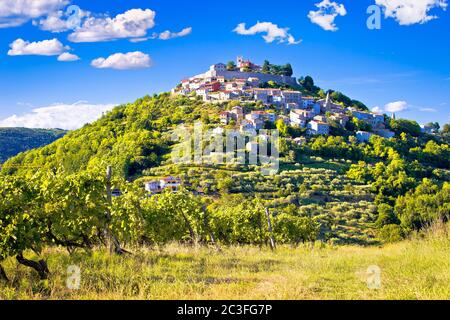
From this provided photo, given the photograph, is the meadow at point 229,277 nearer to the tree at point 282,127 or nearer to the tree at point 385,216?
the tree at point 385,216

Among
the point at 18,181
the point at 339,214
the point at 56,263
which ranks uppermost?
the point at 18,181

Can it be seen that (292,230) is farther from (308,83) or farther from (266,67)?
(308,83)

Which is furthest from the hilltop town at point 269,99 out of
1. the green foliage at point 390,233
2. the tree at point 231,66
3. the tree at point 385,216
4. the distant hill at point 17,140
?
the distant hill at point 17,140

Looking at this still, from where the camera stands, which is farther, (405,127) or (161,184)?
(405,127)

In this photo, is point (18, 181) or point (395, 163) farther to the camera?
point (395, 163)

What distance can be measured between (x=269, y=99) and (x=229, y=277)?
95.6 metres

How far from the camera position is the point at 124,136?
8056 cm

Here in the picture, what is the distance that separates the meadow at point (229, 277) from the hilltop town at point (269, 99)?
6784cm

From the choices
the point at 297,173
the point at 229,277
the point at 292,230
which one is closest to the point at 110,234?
the point at 229,277

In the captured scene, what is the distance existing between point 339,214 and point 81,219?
4061 cm

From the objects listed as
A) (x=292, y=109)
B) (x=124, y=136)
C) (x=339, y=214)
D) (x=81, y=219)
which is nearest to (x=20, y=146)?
(x=124, y=136)

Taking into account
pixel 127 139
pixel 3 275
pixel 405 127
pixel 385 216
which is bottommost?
pixel 385 216

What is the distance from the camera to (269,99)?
101 m
